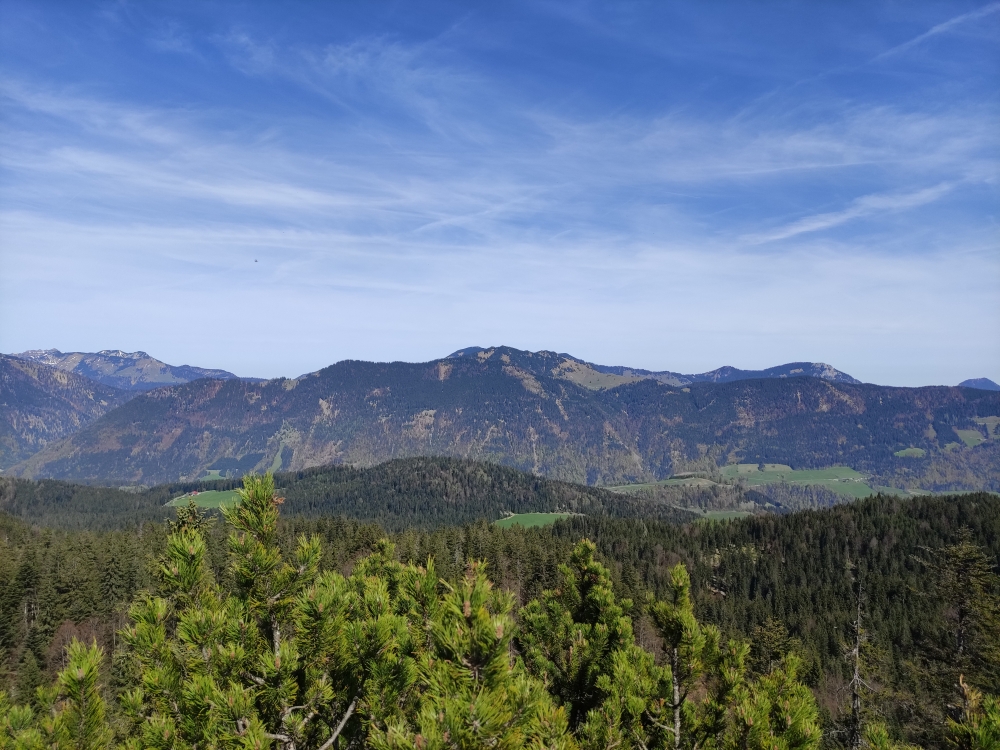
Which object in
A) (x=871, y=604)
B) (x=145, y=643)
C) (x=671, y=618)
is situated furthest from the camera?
(x=871, y=604)

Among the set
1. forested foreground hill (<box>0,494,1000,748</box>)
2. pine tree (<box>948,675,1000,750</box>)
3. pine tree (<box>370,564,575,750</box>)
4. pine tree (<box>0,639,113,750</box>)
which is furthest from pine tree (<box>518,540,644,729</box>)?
pine tree (<box>0,639,113,750</box>)

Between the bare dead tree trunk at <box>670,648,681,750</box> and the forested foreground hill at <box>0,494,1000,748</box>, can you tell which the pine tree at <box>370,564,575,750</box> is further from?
the bare dead tree trunk at <box>670,648,681,750</box>

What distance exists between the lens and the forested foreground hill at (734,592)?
75.3 feet

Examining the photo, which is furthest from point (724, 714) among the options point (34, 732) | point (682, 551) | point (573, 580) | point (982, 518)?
point (982, 518)

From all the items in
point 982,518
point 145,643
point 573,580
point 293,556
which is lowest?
point 982,518

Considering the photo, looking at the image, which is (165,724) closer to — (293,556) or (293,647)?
(293,647)

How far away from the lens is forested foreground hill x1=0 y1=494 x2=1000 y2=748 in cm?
2294

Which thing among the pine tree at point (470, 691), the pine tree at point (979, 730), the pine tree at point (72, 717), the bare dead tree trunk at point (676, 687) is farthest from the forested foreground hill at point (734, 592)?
the pine tree at point (72, 717)

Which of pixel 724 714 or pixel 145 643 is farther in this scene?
pixel 724 714

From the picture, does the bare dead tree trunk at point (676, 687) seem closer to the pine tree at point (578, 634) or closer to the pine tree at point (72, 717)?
the pine tree at point (578, 634)

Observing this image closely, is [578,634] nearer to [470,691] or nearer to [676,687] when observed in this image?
[676,687]

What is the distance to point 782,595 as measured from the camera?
16388 centimetres

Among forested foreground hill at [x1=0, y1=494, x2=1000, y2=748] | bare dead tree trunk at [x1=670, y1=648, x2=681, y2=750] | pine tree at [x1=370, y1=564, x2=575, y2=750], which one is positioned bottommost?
forested foreground hill at [x1=0, y1=494, x2=1000, y2=748]

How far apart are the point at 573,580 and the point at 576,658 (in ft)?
8.04
